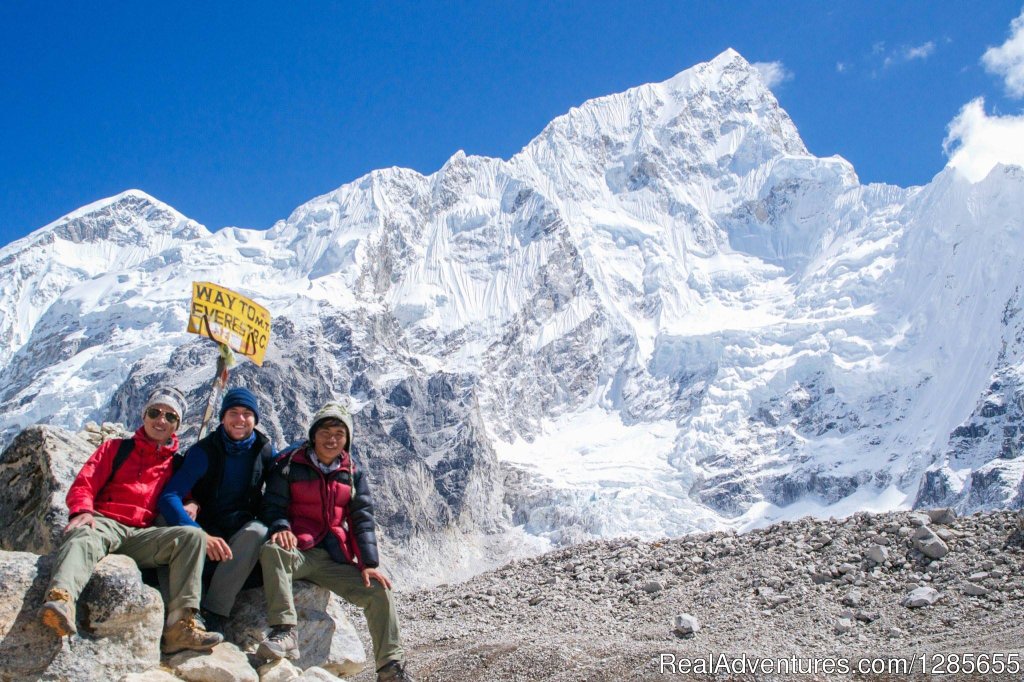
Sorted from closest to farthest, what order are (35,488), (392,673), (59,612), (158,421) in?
(59,612), (158,421), (392,673), (35,488)

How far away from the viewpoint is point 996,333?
194m

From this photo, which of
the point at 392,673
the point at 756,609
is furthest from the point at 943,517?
the point at 392,673

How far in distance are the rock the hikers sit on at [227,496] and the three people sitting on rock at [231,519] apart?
0.01 meters

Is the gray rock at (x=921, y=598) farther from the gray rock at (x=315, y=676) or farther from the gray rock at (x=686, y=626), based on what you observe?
the gray rock at (x=315, y=676)

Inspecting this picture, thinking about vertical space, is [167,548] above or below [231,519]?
below

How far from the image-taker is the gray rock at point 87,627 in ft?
26.1

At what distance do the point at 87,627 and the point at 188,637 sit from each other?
2.90 feet

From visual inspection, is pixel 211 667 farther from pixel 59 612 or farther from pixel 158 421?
pixel 158 421

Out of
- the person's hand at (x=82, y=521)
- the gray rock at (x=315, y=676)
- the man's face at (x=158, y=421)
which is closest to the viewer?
the person's hand at (x=82, y=521)

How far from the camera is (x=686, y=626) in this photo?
13281mm

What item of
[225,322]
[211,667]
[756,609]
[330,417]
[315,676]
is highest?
[225,322]

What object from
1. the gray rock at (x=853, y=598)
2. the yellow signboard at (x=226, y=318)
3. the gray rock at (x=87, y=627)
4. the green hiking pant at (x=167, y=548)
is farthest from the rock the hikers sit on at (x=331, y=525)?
the gray rock at (x=853, y=598)

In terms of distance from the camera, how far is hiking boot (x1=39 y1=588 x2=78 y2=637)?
25.2 feet

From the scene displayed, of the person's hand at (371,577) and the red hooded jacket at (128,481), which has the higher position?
the red hooded jacket at (128,481)
